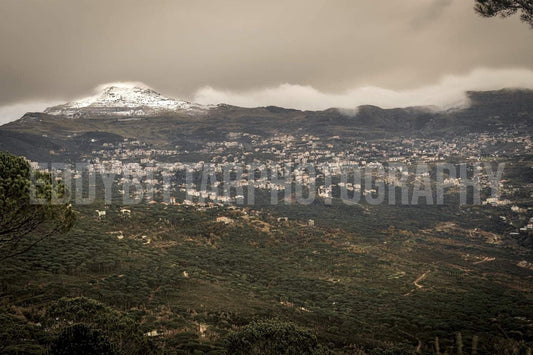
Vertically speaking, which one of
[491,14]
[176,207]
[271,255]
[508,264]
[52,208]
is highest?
[491,14]

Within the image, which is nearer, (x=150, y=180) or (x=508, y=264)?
(x=508, y=264)

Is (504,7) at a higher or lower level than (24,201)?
higher

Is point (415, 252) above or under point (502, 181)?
under

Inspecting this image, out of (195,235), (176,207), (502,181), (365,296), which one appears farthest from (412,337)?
(502,181)

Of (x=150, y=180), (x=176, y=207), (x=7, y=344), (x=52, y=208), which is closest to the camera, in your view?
(x=7, y=344)

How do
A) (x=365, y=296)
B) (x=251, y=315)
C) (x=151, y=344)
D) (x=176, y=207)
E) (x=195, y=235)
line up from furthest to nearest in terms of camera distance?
1. (x=176, y=207)
2. (x=195, y=235)
3. (x=365, y=296)
4. (x=251, y=315)
5. (x=151, y=344)

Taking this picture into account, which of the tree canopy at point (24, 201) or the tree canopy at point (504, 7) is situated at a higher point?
the tree canopy at point (504, 7)

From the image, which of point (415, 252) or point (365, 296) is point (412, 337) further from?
point (415, 252)

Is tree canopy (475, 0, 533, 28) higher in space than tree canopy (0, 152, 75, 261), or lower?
higher
